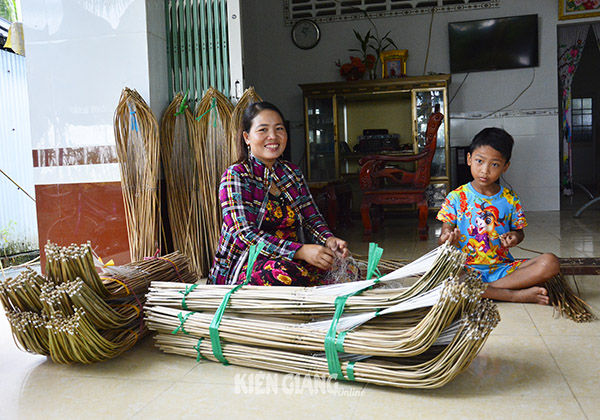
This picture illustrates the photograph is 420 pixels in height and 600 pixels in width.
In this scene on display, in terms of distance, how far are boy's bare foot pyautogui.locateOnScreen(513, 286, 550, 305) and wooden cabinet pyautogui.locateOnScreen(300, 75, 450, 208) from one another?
3.79 metres

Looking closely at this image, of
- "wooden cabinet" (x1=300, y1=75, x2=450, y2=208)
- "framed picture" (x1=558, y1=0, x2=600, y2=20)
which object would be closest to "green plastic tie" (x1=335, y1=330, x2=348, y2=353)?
"wooden cabinet" (x1=300, y1=75, x2=450, y2=208)

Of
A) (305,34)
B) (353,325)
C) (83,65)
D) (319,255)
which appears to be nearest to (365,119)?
(305,34)

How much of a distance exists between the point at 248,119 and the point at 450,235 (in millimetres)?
922

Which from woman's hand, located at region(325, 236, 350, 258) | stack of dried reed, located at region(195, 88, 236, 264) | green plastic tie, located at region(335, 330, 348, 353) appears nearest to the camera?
green plastic tie, located at region(335, 330, 348, 353)

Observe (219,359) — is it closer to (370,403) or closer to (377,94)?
(370,403)

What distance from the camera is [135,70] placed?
2871 millimetres

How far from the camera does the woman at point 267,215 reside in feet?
6.34

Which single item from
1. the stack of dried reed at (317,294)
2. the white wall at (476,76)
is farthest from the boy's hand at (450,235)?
the white wall at (476,76)

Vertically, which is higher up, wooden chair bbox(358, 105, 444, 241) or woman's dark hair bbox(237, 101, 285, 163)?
woman's dark hair bbox(237, 101, 285, 163)

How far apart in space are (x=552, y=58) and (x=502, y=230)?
5.11 m

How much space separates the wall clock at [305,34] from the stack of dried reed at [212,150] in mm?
4413

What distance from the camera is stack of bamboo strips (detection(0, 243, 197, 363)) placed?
1.61 metres

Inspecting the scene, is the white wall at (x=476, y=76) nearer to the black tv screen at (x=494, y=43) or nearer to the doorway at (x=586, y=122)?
the black tv screen at (x=494, y=43)

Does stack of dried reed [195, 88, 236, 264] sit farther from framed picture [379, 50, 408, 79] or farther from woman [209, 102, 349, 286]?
framed picture [379, 50, 408, 79]
